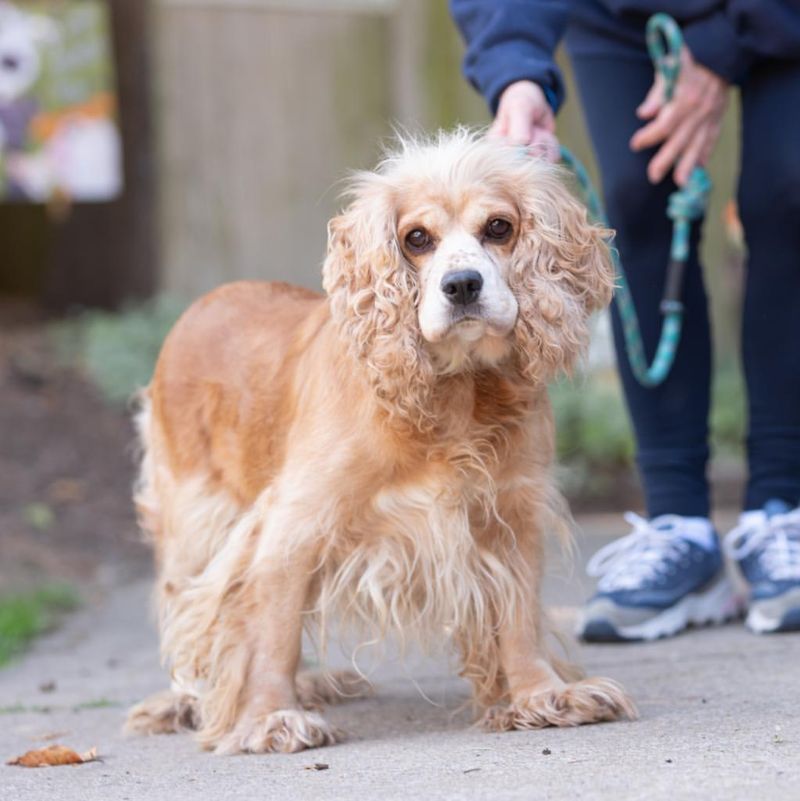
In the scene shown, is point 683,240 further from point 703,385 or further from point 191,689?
point 191,689

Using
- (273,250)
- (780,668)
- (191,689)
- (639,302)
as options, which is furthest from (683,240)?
(273,250)

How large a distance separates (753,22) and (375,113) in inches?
180

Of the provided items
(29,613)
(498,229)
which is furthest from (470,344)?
(29,613)

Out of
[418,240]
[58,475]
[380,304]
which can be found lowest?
[58,475]

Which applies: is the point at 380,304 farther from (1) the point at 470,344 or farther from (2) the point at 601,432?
(2) the point at 601,432

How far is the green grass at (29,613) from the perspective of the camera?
4369 millimetres

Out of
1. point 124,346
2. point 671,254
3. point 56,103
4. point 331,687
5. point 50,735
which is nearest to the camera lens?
point 50,735

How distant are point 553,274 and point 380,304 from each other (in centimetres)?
33

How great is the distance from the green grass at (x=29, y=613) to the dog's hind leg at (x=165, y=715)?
Answer: 117 centimetres

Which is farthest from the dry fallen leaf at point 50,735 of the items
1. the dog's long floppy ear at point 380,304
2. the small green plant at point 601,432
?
the small green plant at point 601,432

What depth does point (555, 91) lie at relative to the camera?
3.34m

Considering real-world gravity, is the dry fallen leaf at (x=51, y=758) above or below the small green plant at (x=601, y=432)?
Result: above

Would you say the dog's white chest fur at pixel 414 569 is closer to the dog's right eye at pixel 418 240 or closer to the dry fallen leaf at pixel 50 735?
the dog's right eye at pixel 418 240

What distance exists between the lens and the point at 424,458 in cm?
276
